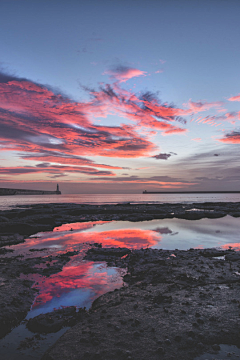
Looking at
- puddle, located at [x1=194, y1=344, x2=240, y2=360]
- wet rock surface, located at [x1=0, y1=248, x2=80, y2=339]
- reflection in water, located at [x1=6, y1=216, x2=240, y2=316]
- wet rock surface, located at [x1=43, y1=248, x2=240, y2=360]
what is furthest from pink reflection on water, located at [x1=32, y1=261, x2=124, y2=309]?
puddle, located at [x1=194, y1=344, x2=240, y2=360]

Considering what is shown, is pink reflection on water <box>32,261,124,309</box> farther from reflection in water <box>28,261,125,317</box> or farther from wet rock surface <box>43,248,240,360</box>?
wet rock surface <box>43,248,240,360</box>

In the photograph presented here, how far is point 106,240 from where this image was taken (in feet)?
80.9

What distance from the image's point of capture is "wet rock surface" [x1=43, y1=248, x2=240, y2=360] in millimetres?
6453

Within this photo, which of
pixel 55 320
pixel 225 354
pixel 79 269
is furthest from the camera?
pixel 79 269

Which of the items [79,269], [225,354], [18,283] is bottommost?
[79,269]

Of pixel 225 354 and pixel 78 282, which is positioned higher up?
pixel 225 354

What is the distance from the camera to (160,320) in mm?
7855

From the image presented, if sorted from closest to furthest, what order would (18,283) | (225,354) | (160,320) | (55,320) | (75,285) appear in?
1. (225,354)
2. (160,320)
3. (55,320)
4. (18,283)
5. (75,285)

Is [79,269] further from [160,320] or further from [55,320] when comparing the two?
[160,320]

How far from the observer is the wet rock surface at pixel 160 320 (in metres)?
6.45

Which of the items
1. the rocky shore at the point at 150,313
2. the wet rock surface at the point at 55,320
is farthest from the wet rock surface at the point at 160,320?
the wet rock surface at the point at 55,320

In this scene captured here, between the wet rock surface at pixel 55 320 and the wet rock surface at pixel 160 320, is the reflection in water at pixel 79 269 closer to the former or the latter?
the wet rock surface at pixel 55 320

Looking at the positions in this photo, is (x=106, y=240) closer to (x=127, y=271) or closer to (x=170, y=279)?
(x=127, y=271)

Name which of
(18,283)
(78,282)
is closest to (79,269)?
(78,282)
